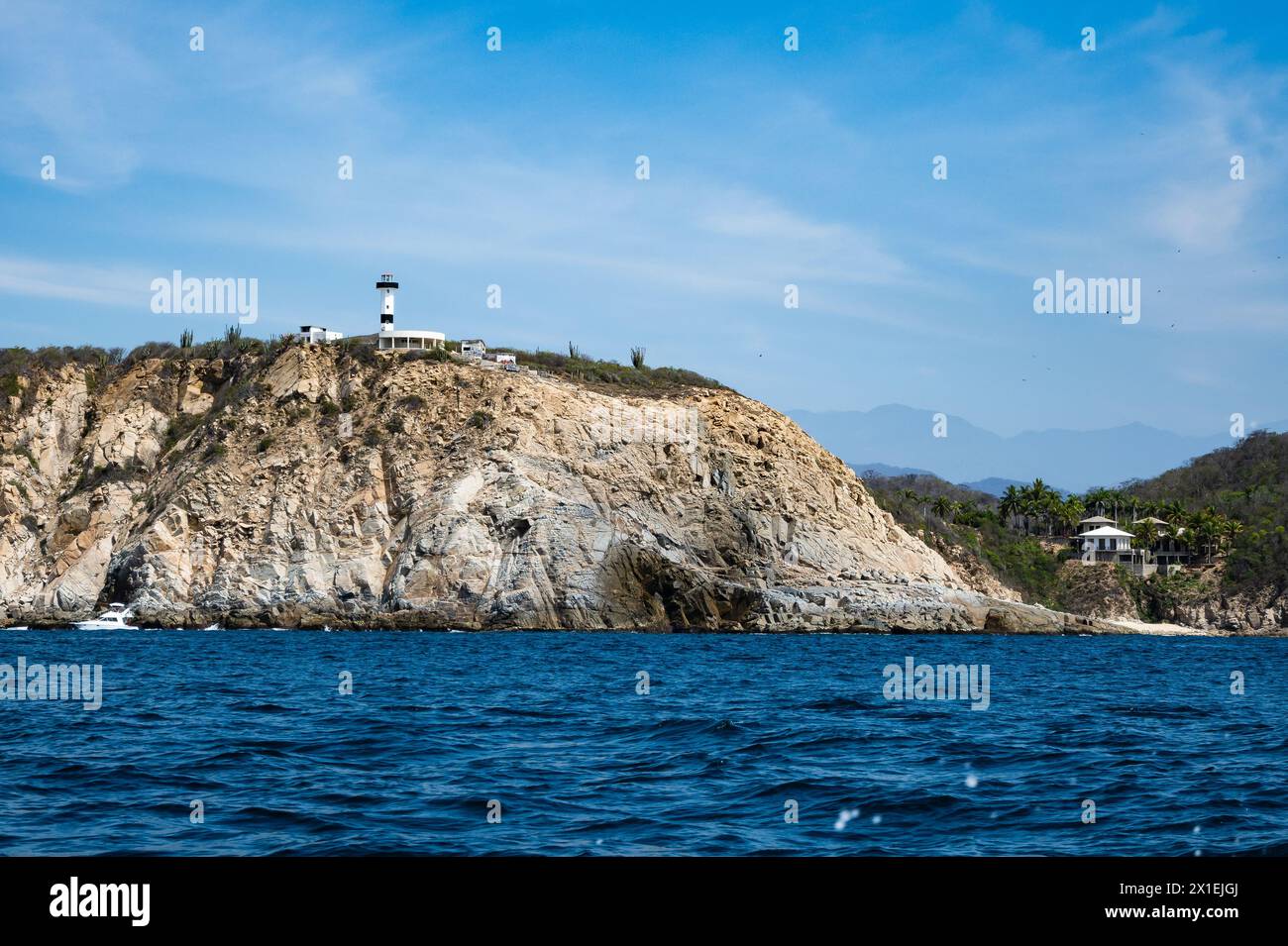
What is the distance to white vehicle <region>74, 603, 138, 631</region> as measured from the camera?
6606 centimetres

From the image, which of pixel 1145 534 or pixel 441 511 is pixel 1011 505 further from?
pixel 441 511

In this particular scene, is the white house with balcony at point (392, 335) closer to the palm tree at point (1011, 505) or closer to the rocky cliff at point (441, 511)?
the rocky cliff at point (441, 511)

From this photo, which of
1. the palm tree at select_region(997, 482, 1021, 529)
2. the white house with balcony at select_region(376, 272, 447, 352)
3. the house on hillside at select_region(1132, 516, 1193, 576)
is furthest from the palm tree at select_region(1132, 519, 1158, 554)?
the white house with balcony at select_region(376, 272, 447, 352)

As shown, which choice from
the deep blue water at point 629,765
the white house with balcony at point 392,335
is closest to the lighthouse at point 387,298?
the white house with balcony at point 392,335

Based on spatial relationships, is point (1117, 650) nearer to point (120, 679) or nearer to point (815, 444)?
point (815, 444)

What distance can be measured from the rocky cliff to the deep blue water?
32.3m

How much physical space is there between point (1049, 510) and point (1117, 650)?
53917 millimetres

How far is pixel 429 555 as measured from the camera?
6900 cm

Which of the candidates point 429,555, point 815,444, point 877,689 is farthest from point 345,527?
point 877,689

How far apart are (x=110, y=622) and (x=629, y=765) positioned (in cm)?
5663

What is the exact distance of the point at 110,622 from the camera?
67125mm

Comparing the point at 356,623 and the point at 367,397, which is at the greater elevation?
the point at 367,397

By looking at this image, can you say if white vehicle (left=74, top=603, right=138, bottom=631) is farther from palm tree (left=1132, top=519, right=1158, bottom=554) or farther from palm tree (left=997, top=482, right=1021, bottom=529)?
palm tree (left=1132, top=519, right=1158, bottom=554)

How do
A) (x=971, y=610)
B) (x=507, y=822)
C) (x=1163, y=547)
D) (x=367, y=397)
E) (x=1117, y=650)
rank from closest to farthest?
(x=507, y=822), (x=1117, y=650), (x=971, y=610), (x=367, y=397), (x=1163, y=547)
